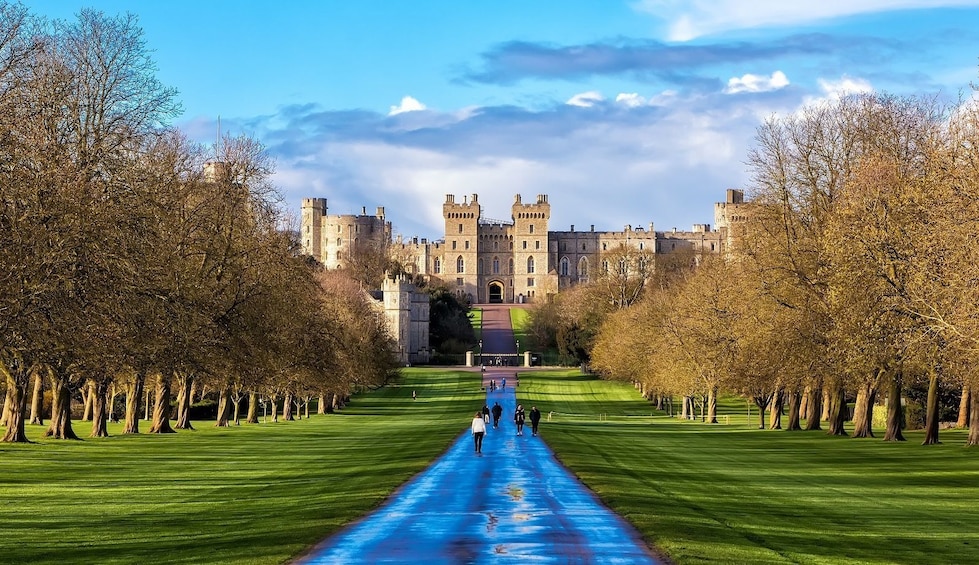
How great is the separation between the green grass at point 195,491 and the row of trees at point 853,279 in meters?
13.4

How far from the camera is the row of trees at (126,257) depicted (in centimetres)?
2692

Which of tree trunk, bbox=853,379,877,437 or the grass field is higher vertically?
tree trunk, bbox=853,379,877,437

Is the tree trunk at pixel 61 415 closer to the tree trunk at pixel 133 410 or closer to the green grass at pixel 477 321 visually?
the tree trunk at pixel 133 410

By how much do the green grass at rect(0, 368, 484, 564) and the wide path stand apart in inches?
26.3

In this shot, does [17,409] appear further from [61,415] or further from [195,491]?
[195,491]

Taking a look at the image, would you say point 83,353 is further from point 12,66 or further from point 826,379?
point 826,379

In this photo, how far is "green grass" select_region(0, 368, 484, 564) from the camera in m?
17.1

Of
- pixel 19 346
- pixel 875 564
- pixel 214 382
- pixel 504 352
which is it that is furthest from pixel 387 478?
pixel 504 352

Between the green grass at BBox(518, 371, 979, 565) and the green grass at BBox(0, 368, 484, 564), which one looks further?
the green grass at BBox(518, 371, 979, 565)

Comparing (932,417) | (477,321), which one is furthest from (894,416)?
(477,321)

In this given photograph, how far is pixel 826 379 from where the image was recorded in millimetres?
46062

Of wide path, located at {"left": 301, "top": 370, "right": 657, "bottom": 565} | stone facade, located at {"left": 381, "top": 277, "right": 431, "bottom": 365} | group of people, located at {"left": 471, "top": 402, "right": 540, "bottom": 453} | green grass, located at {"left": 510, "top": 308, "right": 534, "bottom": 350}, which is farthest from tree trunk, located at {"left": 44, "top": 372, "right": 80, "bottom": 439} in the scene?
green grass, located at {"left": 510, "top": 308, "right": 534, "bottom": 350}

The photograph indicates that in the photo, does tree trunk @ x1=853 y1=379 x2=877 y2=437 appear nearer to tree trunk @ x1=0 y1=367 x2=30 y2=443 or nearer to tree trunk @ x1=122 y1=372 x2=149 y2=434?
tree trunk @ x1=122 y1=372 x2=149 y2=434

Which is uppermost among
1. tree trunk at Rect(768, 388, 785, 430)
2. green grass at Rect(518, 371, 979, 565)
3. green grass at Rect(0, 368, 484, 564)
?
tree trunk at Rect(768, 388, 785, 430)
